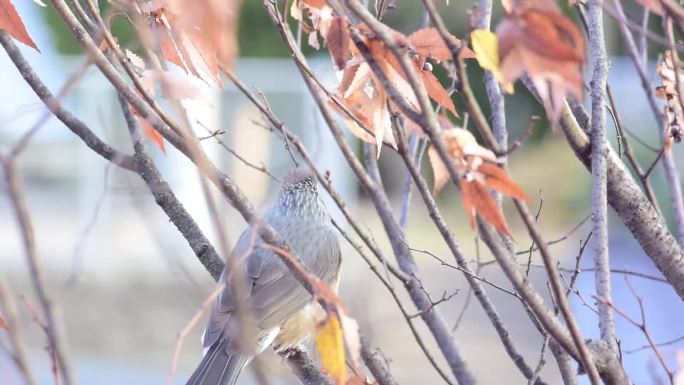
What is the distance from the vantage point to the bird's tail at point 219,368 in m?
2.93

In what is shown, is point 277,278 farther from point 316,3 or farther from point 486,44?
point 486,44

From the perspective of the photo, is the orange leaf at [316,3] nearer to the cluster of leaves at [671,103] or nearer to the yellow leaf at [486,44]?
the yellow leaf at [486,44]

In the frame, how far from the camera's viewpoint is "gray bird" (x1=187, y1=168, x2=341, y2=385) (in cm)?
295

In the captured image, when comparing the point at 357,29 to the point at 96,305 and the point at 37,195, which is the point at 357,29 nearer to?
the point at 96,305

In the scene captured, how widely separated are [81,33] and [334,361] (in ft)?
2.77

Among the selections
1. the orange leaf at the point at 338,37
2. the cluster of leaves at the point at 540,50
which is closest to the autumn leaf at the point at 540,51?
the cluster of leaves at the point at 540,50

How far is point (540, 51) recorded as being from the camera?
1.23 metres

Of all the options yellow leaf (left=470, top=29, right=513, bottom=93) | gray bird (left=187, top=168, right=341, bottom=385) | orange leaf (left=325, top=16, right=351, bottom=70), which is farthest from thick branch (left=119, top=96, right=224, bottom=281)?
yellow leaf (left=470, top=29, right=513, bottom=93)

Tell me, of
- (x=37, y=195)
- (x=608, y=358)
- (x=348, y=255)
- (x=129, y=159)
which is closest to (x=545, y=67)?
(x=608, y=358)

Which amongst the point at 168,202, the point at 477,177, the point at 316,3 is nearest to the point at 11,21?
the point at 316,3

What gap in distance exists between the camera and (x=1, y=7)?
1.73 meters

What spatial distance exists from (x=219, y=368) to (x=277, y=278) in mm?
516

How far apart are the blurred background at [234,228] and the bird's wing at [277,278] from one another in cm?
171

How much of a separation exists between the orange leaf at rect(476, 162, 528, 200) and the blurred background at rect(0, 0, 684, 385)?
12.9ft
